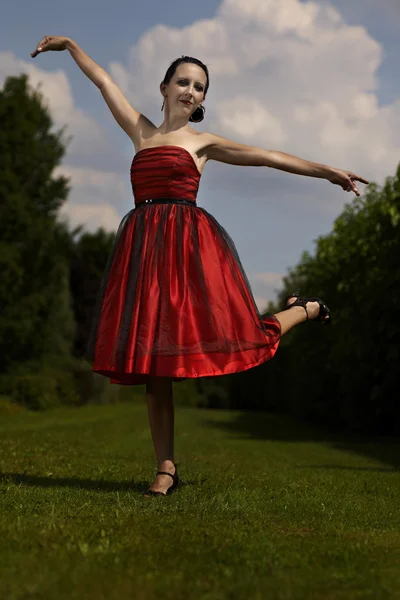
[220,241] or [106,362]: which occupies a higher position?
[220,241]

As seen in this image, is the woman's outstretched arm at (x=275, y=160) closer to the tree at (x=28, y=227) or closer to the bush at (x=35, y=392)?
the bush at (x=35, y=392)

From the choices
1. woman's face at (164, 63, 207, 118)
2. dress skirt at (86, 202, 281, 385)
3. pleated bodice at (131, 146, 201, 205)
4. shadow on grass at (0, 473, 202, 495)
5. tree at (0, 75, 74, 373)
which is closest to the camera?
dress skirt at (86, 202, 281, 385)

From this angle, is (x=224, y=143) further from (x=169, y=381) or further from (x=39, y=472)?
(x=39, y=472)

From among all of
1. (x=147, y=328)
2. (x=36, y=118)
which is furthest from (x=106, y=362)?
(x=36, y=118)

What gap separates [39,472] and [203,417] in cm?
2094

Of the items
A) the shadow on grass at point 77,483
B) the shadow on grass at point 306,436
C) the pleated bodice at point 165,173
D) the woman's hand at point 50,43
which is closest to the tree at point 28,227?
the shadow on grass at point 306,436

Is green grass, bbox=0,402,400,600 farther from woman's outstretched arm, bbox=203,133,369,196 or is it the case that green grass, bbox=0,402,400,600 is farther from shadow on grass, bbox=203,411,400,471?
shadow on grass, bbox=203,411,400,471

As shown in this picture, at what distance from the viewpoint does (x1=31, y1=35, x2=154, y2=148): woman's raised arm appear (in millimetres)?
7066

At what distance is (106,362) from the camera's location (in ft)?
21.3

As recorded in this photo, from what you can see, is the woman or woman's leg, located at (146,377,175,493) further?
woman's leg, located at (146,377,175,493)

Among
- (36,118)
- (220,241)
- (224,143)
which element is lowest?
(220,241)

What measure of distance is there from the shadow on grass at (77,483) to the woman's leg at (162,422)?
0.22m

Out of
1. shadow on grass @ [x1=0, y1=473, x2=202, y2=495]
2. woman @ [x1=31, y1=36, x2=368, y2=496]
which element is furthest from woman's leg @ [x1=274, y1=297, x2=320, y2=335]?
shadow on grass @ [x1=0, y1=473, x2=202, y2=495]

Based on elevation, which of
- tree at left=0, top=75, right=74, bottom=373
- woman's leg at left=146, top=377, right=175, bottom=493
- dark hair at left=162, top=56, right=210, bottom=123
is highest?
tree at left=0, top=75, right=74, bottom=373
